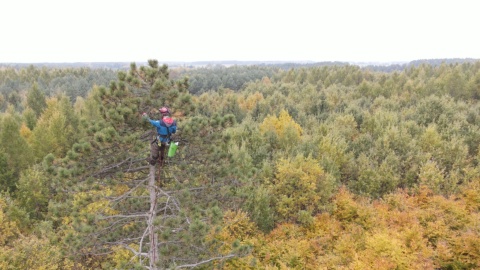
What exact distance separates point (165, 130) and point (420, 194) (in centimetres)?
2450

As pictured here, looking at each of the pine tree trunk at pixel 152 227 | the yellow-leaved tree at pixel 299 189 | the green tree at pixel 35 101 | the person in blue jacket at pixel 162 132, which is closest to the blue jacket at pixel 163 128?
the person in blue jacket at pixel 162 132

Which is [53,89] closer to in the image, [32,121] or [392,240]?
[32,121]

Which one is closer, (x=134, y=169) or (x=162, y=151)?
(x=162, y=151)

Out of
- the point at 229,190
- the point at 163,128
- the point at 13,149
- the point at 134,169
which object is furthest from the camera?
the point at 13,149

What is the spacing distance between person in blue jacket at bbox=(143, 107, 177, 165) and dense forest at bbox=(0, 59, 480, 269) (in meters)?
0.50

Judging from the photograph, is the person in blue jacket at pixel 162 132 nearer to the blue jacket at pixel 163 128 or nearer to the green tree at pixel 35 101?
the blue jacket at pixel 163 128

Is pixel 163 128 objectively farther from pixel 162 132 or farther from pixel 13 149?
pixel 13 149

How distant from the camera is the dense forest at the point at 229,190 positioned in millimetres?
11664

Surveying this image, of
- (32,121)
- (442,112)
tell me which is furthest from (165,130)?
(442,112)

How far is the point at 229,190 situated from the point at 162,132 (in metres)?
4.06

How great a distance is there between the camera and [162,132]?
1041cm

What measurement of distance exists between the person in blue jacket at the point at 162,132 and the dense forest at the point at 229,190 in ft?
1.63

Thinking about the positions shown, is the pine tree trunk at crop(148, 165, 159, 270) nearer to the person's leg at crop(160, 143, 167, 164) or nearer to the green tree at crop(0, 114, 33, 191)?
the person's leg at crop(160, 143, 167, 164)

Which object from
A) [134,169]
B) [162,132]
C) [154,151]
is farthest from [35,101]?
[162,132]
